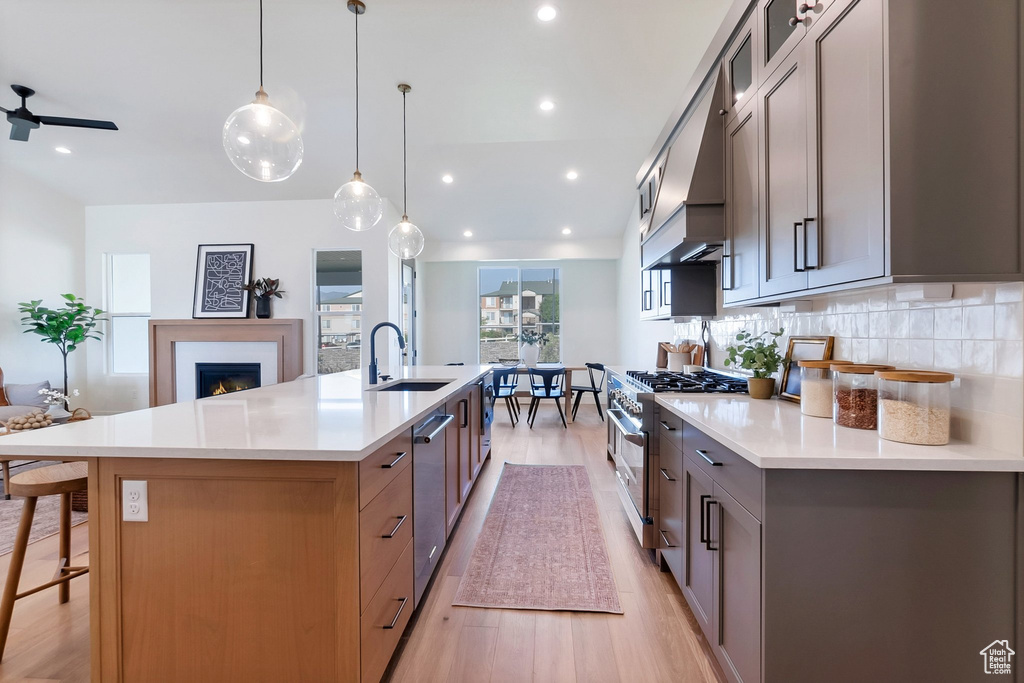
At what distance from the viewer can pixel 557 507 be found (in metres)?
3.11

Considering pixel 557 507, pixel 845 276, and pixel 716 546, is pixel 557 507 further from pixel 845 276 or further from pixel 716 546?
pixel 845 276

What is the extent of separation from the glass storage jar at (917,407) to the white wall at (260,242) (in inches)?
206

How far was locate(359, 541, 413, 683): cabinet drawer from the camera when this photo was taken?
4.24 ft

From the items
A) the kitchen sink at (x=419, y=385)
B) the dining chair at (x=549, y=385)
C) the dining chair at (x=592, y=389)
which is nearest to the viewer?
the kitchen sink at (x=419, y=385)

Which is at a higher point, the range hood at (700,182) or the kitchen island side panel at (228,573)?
the range hood at (700,182)

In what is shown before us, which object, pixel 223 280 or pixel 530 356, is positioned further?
pixel 530 356

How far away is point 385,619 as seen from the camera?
146 cm

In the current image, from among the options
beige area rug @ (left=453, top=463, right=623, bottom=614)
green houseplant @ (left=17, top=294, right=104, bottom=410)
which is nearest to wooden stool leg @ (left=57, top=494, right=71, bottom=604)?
beige area rug @ (left=453, top=463, right=623, bottom=614)

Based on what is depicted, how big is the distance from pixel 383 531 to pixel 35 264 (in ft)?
23.5

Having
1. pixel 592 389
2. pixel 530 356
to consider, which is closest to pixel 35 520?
Answer: pixel 530 356

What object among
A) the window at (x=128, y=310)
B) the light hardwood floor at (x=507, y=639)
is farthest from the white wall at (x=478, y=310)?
the light hardwood floor at (x=507, y=639)

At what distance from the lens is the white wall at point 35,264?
5332 mm

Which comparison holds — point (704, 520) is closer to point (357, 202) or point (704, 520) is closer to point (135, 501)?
point (135, 501)

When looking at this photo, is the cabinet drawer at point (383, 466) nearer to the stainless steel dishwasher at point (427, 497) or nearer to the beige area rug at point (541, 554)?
the stainless steel dishwasher at point (427, 497)
